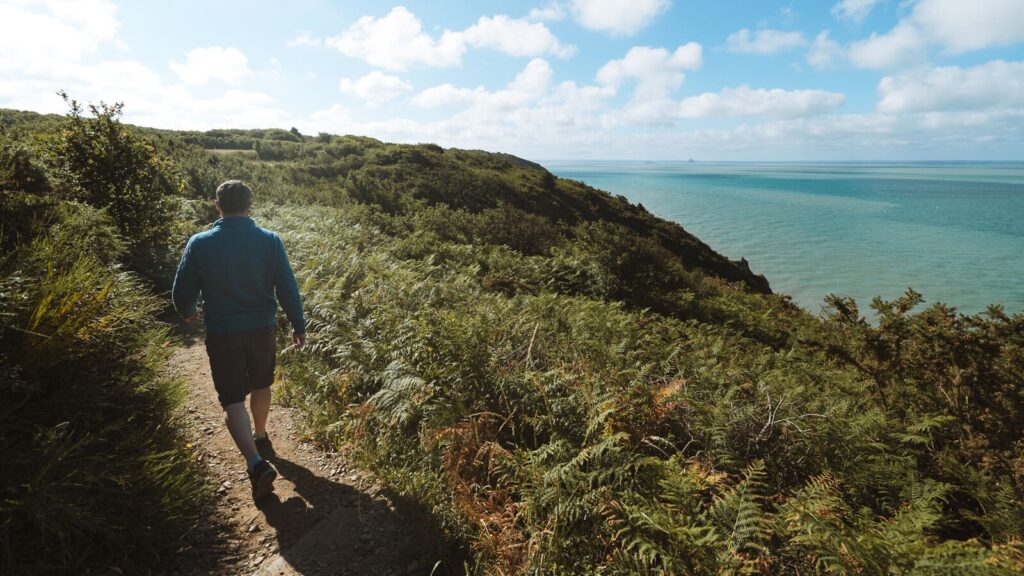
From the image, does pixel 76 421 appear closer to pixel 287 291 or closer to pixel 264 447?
pixel 287 291

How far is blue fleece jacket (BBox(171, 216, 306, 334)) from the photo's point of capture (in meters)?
3.70

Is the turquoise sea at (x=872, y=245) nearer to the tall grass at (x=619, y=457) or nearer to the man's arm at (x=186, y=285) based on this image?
the tall grass at (x=619, y=457)

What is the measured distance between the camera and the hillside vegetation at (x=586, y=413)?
2.70 meters

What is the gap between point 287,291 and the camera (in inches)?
160

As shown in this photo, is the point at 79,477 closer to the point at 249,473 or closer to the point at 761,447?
the point at 249,473

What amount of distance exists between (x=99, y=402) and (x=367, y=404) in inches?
84.5

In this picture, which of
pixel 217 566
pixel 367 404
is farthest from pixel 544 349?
pixel 217 566

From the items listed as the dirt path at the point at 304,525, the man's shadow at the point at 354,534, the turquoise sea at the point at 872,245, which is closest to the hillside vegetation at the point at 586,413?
the man's shadow at the point at 354,534

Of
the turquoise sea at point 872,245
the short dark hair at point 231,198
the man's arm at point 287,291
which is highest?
the short dark hair at point 231,198

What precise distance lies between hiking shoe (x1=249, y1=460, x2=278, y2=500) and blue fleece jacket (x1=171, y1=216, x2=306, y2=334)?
115cm

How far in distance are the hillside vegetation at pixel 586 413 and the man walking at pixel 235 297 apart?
21.0 inches

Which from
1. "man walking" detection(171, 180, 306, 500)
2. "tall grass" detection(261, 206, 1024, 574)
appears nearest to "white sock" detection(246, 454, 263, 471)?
"man walking" detection(171, 180, 306, 500)

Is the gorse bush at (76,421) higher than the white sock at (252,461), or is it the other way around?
the gorse bush at (76,421)

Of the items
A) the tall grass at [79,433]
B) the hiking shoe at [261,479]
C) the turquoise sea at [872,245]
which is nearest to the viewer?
the tall grass at [79,433]
